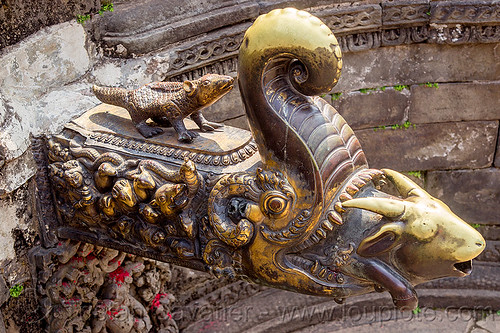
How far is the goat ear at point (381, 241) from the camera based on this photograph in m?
1.86

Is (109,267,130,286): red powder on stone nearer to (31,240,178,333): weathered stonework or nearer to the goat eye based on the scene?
(31,240,178,333): weathered stonework

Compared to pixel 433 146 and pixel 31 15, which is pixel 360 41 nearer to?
pixel 433 146

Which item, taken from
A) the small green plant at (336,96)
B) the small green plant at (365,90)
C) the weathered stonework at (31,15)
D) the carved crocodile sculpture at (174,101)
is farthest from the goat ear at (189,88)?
the small green plant at (365,90)

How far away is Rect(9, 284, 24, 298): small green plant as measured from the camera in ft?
8.12

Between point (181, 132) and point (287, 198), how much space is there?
0.55m

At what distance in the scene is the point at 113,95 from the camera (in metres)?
2.46

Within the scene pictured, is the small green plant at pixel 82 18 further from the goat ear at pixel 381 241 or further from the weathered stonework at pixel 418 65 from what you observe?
the goat ear at pixel 381 241

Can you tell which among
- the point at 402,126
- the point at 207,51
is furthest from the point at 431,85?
the point at 207,51

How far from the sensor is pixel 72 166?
237 centimetres

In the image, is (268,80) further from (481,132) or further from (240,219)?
(481,132)

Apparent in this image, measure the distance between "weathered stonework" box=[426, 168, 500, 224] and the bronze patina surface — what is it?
224cm

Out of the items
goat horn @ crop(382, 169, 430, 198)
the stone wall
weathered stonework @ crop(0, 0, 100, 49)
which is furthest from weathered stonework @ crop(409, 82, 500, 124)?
weathered stonework @ crop(0, 0, 100, 49)

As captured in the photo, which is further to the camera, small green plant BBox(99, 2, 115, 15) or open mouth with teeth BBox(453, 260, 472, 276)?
small green plant BBox(99, 2, 115, 15)

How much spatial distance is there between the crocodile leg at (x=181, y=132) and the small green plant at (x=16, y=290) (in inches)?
35.6
